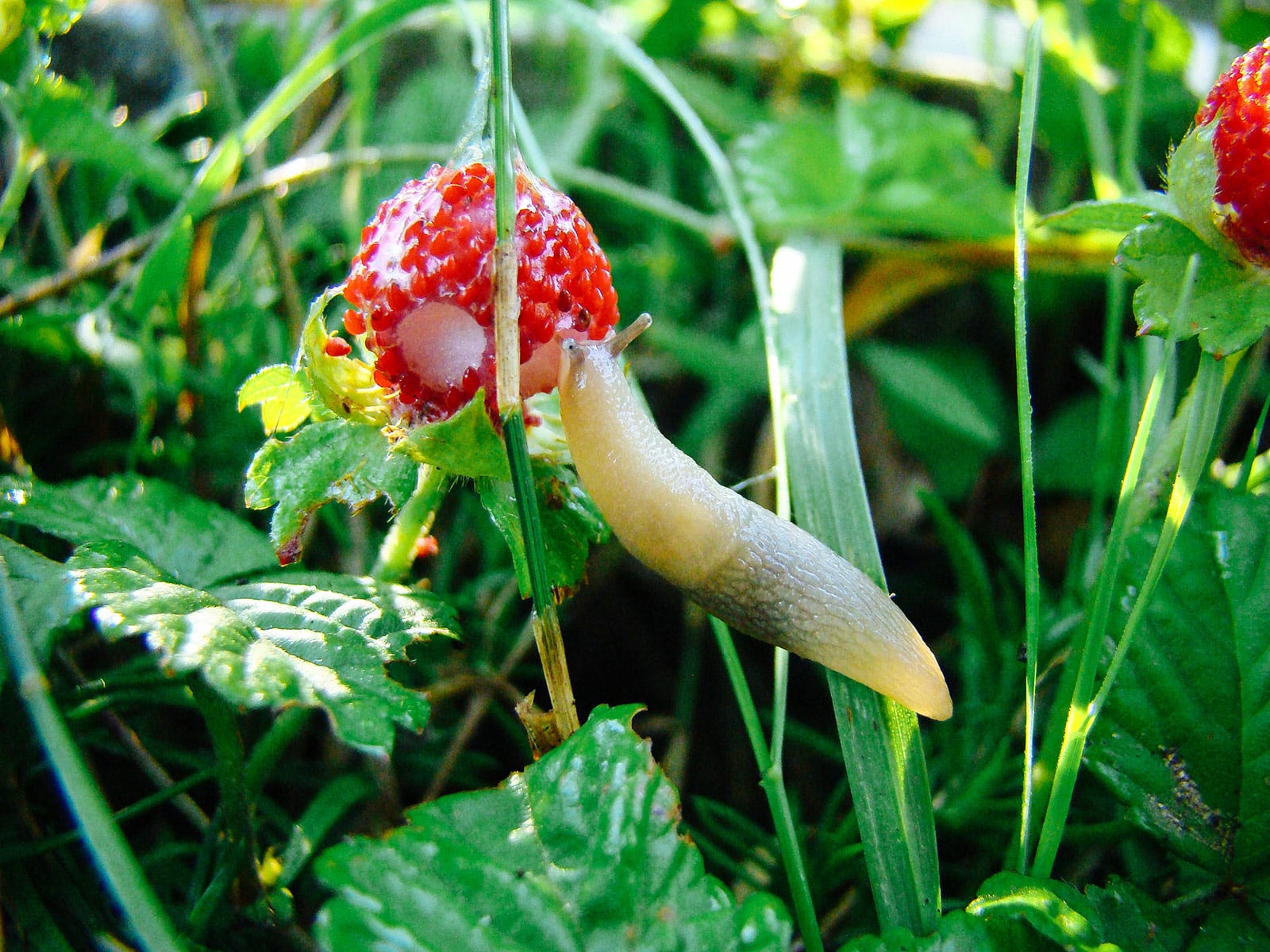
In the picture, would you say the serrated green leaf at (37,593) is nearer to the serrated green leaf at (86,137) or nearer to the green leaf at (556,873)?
the green leaf at (556,873)

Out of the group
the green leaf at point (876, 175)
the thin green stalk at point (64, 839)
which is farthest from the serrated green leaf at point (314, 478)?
the green leaf at point (876, 175)

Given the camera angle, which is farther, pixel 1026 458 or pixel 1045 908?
pixel 1026 458

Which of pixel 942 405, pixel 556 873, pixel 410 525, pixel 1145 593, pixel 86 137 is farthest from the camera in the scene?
pixel 942 405

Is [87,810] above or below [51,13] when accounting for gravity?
below

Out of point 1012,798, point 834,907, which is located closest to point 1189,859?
point 1012,798

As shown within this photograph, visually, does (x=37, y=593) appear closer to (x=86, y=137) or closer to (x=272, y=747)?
(x=272, y=747)

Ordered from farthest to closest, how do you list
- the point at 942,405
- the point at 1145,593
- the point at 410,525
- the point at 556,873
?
the point at 942,405, the point at 410,525, the point at 1145,593, the point at 556,873

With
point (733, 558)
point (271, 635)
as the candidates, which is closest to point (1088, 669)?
point (733, 558)

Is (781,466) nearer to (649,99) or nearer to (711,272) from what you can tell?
(711,272)
